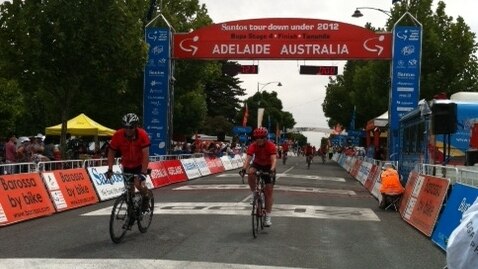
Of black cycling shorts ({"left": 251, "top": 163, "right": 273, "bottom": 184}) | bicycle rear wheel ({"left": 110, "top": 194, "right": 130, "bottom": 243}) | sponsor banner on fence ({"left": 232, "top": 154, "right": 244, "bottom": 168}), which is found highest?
black cycling shorts ({"left": 251, "top": 163, "right": 273, "bottom": 184})

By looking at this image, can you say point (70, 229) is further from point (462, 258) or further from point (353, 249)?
point (462, 258)

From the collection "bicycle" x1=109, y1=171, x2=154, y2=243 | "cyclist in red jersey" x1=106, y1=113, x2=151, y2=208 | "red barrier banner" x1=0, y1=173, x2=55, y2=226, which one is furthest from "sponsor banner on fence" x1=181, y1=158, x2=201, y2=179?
"cyclist in red jersey" x1=106, y1=113, x2=151, y2=208

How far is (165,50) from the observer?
94.4 feet

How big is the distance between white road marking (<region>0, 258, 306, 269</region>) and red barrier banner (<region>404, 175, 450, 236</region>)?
174 inches

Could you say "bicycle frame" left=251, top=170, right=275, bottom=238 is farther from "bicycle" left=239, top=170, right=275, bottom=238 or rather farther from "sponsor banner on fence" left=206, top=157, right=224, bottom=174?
"sponsor banner on fence" left=206, top=157, right=224, bottom=174

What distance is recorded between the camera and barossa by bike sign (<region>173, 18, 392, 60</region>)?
28.0 meters

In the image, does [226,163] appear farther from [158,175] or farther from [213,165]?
[158,175]

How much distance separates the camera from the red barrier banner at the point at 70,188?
1385cm

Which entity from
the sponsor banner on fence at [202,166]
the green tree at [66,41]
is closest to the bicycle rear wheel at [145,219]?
the green tree at [66,41]

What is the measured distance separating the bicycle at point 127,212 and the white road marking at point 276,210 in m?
3.13

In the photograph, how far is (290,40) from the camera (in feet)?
92.8

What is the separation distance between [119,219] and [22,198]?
366 cm

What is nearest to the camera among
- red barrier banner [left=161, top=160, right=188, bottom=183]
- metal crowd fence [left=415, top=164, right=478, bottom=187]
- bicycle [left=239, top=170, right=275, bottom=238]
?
metal crowd fence [left=415, top=164, right=478, bottom=187]

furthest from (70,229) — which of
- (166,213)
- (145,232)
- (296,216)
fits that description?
(296,216)
